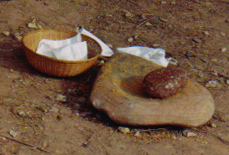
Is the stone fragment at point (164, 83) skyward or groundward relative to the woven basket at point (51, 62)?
skyward

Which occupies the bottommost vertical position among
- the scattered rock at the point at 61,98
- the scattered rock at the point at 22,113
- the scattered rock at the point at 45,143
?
the scattered rock at the point at 61,98

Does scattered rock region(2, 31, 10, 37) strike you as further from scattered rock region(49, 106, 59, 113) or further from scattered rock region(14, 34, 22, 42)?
scattered rock region(49, 106, 59, 113)

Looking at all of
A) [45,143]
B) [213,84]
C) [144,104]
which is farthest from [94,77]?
[213,84]

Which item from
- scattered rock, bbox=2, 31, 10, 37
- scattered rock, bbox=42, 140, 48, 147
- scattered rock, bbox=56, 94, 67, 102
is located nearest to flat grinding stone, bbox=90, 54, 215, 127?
scattered rock, bbox=56, 94, 67, 102

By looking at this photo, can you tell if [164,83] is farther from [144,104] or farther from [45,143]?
[45,143]

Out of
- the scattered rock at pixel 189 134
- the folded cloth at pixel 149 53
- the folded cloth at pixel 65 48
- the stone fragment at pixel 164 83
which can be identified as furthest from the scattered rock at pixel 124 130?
the folded cloth at pixel 149 53

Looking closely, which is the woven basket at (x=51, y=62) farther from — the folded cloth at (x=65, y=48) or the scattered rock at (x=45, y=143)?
the scattered rock at (x=45, y=143)

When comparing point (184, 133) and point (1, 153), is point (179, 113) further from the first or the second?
point (1, 153)
